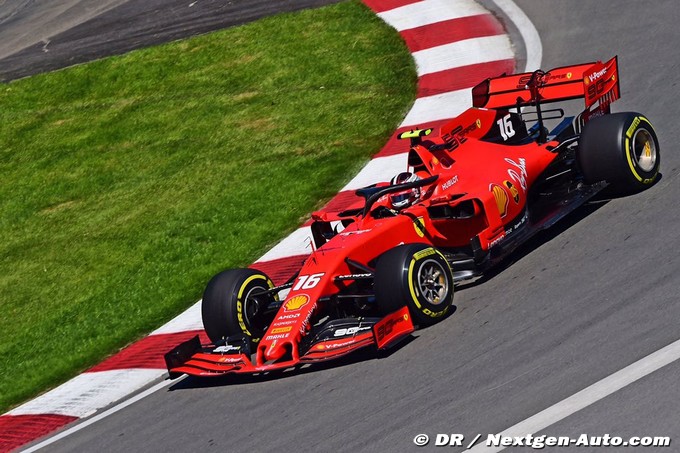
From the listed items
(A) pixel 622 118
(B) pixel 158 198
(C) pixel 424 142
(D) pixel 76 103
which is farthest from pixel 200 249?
(D) pixel 76 103

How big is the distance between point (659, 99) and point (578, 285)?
392 centimetres

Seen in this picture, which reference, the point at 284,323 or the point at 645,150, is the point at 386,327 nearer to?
the point at 284,323

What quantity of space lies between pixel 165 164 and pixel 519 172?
566cm

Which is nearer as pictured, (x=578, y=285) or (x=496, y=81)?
(x=578, y=285)

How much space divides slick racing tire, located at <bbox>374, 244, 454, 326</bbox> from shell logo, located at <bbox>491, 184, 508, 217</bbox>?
0.87 metres

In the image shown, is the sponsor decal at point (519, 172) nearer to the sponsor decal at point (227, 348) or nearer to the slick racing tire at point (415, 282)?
the slick racing tire at point (415, 282)

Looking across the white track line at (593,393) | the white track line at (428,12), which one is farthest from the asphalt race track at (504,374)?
the white track line at (428,12)

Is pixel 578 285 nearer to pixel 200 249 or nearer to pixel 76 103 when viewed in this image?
pixel 200 249

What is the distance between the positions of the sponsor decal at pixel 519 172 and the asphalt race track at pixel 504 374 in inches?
19.6

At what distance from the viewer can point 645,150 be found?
9367 mm

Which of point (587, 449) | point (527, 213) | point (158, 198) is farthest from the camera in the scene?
point (158, 198)

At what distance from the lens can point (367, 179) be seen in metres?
11.8

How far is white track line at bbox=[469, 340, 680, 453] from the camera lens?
6211 millimetres

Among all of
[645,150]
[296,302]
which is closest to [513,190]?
[645,150]
